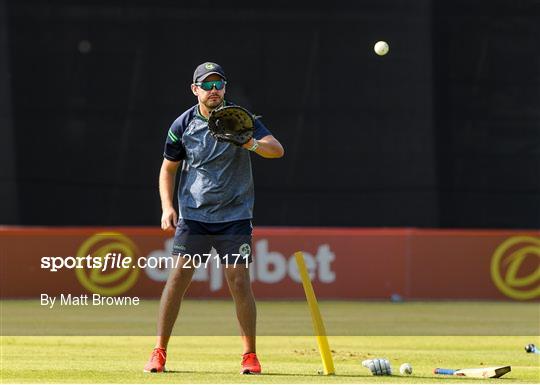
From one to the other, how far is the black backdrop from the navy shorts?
8871 millimetres

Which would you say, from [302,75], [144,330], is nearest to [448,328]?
[144,330]

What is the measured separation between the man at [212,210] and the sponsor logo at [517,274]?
991cm

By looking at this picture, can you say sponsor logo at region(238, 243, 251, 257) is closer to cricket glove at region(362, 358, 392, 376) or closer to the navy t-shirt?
the navy t-shirt

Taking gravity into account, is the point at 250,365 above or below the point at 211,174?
below

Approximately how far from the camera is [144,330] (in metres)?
12.2

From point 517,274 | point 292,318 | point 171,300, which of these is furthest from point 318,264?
point 171,300

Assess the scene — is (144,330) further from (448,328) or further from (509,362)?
(509,362)

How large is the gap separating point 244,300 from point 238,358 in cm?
165

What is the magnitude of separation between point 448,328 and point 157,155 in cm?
509

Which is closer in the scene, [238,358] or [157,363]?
[157,363]

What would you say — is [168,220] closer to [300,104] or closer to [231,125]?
[231,125]

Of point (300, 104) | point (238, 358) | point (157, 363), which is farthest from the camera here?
point (300, 104)

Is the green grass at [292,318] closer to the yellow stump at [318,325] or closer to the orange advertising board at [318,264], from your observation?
the orange advertising board at [318,264]

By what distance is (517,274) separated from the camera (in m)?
17.1
